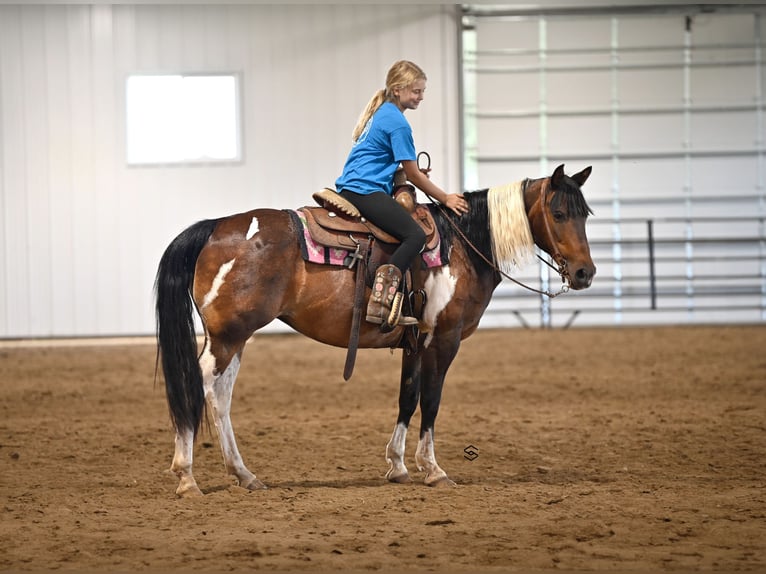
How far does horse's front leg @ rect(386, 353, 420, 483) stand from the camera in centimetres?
536

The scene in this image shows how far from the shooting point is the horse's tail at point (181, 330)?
487 centimetres

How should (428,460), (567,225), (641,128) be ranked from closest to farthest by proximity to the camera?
(428,460) → (567,225) → (641,128)

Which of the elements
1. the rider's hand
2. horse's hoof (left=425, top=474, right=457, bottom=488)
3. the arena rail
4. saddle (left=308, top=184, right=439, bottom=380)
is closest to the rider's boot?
saddle (left=308, top=184, right=439, bottom=380)

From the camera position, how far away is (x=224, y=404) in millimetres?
5105

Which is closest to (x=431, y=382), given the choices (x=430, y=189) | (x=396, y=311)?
(x=396, y=311)

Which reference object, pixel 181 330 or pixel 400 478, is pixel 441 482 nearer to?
pixel 400 478

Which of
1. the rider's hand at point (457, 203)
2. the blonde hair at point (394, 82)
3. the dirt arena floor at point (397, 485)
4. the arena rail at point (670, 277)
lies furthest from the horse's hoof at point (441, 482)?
the arena rail at point (670, 277)

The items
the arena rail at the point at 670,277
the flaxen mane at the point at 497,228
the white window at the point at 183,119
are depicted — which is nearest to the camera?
the flaxen mane at the point at 497,228

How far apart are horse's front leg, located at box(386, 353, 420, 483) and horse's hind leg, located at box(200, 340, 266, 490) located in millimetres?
740

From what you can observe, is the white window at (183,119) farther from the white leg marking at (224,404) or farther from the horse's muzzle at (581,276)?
the horse's muzzle at (581,276)

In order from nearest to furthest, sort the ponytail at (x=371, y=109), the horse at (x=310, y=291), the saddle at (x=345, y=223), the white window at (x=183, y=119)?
the horse at (x=310, y=291) < the saddle at (x=345, y=223) < the ponytail at (x=371, y=109) < the white window at (x=183, y=119)

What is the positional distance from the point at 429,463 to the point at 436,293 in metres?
0.94

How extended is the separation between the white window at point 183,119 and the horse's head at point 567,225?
10851 millimetres

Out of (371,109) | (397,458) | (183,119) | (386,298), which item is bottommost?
(397,458)
